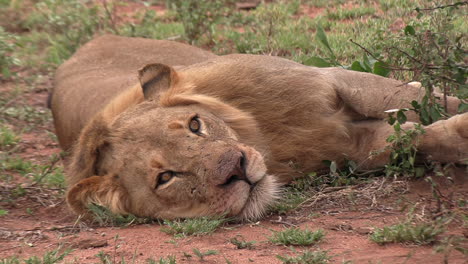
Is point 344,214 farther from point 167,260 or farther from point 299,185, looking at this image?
point 167,260

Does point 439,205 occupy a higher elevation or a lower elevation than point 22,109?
higher

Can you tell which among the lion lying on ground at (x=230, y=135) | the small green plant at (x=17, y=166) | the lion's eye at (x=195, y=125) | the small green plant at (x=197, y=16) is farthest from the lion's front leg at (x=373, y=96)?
the small green plant at (x=197, y=16)

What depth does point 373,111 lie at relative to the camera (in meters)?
4.82

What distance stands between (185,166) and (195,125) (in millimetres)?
309

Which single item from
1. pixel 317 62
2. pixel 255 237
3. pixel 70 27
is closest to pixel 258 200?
pixel 255 237

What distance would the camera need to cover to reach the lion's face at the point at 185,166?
13.3 feet

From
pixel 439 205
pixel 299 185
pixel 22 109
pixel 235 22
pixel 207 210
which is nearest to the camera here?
pixel 439 205

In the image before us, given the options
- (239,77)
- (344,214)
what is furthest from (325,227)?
(239,77)

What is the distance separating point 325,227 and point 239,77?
4.16ft

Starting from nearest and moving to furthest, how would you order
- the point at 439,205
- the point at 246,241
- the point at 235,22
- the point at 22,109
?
the point at 439,205 < the point at 246,241 < the point at 22,109 < the point at 235,22

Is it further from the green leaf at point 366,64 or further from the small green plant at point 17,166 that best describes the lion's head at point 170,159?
the green leaf at point 366,64

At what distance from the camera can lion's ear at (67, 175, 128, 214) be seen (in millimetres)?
4438

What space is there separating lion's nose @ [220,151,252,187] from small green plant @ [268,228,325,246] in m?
0.44

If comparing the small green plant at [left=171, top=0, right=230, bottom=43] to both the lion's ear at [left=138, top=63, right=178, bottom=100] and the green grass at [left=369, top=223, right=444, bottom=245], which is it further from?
the green grass at [left=369, top=223, right=444, bottom=245]
